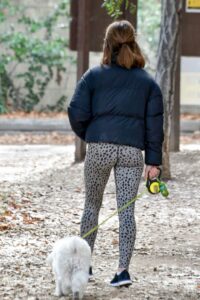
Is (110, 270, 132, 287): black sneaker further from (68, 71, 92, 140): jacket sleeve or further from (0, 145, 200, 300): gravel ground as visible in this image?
(68, 71, 92, 140): jacket sleeve

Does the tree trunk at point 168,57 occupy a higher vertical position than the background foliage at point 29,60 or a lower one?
higher

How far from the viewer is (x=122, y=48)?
6.23 meters

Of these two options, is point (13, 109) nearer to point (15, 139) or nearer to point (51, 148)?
point (15, 139)

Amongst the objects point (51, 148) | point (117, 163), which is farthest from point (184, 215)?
point (51, 148)

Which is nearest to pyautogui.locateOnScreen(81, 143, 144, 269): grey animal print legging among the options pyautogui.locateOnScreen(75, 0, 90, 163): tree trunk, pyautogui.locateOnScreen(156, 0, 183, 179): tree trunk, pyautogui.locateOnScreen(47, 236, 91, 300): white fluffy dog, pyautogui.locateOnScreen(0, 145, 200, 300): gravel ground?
pyautogui.locateOnScreen(0, 145, 200, 300): gravel ground

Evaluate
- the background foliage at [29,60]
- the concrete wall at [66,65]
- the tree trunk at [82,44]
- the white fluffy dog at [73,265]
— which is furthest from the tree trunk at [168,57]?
the background foliage at [29,60]

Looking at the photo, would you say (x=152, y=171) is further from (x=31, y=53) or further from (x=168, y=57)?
(x=31, y=53)

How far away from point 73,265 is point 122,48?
1.45 m

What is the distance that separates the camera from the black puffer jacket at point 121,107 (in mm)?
6215

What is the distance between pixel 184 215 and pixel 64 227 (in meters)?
1.48

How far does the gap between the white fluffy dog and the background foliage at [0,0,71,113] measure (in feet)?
55.9

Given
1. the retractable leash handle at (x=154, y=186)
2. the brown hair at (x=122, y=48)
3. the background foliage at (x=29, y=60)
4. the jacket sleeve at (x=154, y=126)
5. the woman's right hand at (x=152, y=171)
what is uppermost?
the brown hair at (x=122, y=48)

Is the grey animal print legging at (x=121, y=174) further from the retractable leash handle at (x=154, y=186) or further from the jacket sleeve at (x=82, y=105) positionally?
the jacket sleeve at (x=82, y=105)

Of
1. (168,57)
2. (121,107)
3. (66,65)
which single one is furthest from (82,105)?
(66,65)
